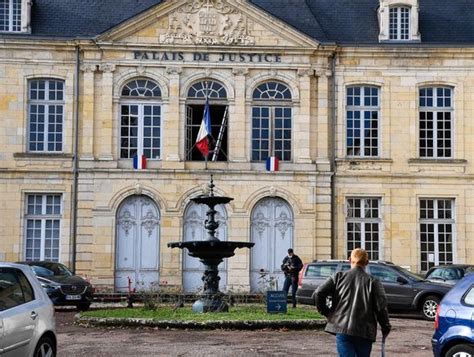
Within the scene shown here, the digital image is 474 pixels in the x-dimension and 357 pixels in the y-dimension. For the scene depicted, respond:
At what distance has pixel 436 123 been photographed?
1267 inches

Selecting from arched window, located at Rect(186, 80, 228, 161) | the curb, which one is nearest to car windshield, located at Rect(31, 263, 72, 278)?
arched window, located at Rect(186, 80, 228, 161)

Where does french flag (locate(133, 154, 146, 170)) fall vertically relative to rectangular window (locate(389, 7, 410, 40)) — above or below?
below

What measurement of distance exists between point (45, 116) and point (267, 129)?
7114mm

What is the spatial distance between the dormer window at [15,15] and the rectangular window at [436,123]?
13.0m

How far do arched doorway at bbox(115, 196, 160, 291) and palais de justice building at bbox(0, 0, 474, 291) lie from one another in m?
0.04

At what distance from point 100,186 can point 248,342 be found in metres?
15.5

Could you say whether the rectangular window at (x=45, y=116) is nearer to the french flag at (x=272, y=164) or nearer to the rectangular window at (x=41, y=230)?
the rectangular window at (x=41, y=230)

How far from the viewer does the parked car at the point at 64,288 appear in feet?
81.5

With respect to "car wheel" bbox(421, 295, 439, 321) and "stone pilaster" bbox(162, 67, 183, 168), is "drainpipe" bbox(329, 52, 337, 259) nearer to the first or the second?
"stone pilaster" bbox(162, 67, 183, 168)

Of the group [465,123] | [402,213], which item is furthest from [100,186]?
[465,123]

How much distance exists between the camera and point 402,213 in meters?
31.7

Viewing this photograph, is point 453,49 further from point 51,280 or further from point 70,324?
point 70,324

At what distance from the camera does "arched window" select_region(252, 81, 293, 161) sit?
31.7 metres

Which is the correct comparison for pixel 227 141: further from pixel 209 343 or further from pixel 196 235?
pixel 209 343
